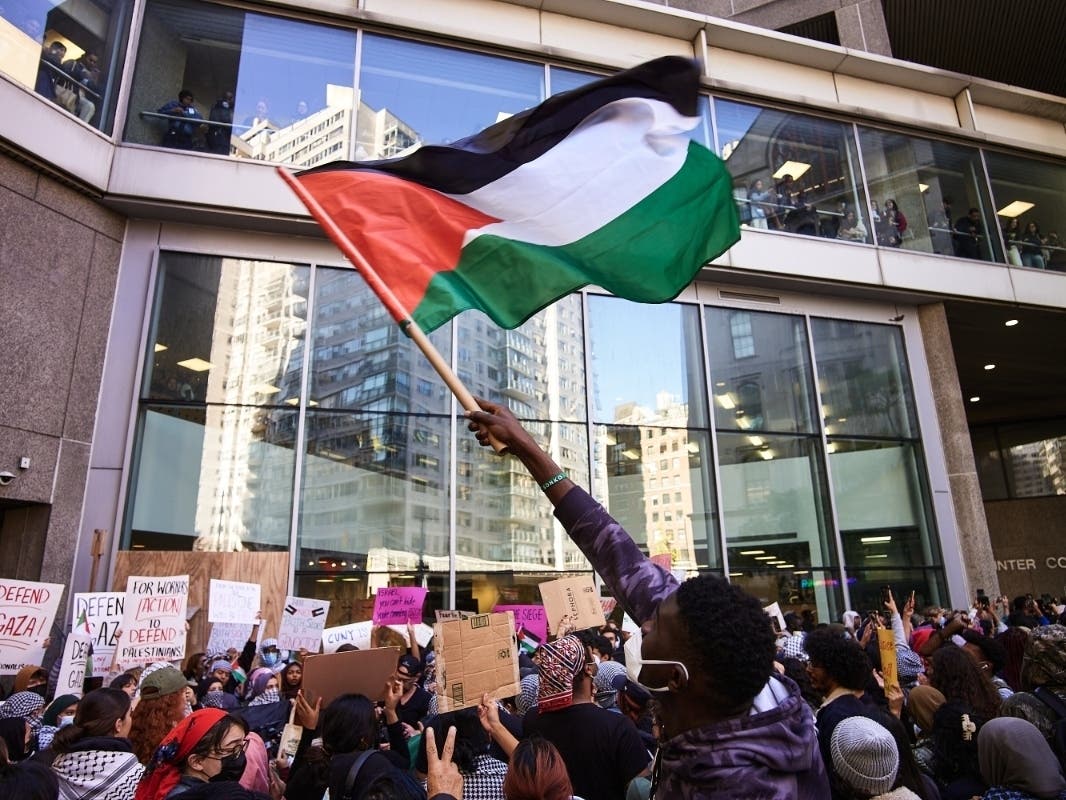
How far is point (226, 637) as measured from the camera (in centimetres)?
833

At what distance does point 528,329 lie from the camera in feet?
47.8

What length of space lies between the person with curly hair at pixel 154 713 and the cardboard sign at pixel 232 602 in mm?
3542

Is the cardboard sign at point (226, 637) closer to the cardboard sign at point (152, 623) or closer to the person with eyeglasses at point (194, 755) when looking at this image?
the cardboard sign at point (152, 623)

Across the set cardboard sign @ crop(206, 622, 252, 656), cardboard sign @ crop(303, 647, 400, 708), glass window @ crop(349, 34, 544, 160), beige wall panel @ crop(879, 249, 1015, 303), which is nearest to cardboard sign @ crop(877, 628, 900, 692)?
cardboard sign @ crop(303, 647, 400, 708)

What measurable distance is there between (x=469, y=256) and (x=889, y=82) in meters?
17.9

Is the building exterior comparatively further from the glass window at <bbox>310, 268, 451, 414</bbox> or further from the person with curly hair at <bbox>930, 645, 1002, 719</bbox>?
the person with curly hair at <bbox>930, 645, 1002, 719</bbox>

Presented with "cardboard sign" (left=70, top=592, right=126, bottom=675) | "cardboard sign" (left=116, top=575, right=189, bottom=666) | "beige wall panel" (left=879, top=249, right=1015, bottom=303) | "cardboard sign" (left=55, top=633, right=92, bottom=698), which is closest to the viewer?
"cardboard sign" (left=55, top=633, right=92, bottom=698)

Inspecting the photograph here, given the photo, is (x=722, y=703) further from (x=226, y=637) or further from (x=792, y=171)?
(x=792, y=171)

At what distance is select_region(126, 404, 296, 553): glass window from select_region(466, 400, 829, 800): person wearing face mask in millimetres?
11441

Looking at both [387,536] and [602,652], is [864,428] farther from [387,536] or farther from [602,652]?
[602,652]

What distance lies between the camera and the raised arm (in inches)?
78.8

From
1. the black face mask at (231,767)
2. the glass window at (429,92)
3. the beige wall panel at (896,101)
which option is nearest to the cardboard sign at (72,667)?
the black face mask at (231,767)

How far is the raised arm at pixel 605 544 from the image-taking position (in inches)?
78.8

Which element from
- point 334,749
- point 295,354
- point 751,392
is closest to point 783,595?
point 751,392
